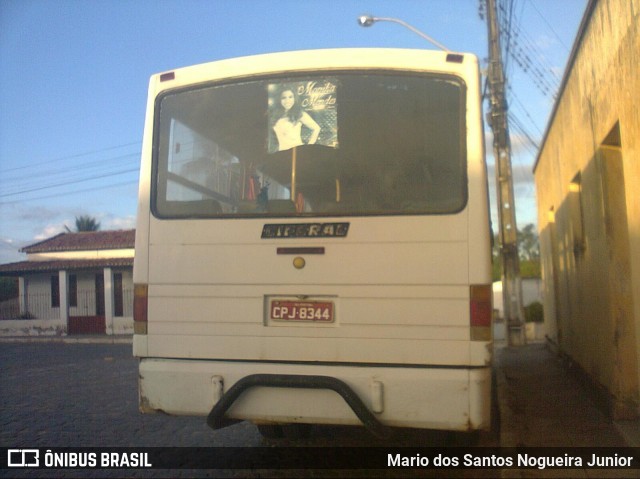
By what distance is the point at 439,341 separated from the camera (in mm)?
4184

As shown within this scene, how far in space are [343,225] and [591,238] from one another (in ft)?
15.2

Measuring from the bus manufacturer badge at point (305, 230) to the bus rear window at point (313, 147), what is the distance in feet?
0.30

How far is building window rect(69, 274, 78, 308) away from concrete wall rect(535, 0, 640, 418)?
26026 mm

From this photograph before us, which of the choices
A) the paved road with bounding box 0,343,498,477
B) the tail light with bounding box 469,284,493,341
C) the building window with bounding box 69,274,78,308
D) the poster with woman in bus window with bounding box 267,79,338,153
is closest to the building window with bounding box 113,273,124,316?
the building window with bounding box 69,274,78,308

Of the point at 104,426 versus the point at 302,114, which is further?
the point at 104,426

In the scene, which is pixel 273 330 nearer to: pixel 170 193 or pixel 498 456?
pixel 170 193

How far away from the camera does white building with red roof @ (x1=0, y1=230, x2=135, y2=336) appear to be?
2964 centimetres

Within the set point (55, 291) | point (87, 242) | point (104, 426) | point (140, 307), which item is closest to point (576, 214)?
point (140, 307)

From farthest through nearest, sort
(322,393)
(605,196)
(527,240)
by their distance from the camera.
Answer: (527,240)
(605,196)
(322,393)

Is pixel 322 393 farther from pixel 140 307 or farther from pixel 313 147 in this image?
pixel 313 147

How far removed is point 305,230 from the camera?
446cm

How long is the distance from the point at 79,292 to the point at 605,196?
2879 cm

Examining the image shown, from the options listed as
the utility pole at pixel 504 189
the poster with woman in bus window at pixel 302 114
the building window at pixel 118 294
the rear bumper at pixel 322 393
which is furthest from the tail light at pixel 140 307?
the building window at pixel 118 294

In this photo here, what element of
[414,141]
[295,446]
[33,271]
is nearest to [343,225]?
[414,141]
